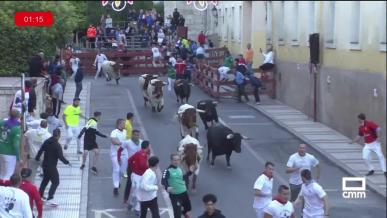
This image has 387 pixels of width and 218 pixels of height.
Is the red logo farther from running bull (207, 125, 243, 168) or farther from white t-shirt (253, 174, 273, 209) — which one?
white t-shirt (253, 174, 273, 209)

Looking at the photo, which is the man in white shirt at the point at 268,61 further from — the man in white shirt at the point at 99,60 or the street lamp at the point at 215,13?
the street lamp at the point at 215,13

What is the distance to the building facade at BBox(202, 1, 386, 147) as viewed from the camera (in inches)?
739

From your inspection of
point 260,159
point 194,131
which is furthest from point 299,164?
point 194,131

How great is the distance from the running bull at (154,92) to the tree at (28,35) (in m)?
3.84

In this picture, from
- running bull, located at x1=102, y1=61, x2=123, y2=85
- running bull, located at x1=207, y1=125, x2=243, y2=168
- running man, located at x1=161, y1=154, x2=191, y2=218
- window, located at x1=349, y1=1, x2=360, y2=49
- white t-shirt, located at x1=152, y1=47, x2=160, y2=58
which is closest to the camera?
running man, located at x1=161, y1=154, x2=191, y2=218

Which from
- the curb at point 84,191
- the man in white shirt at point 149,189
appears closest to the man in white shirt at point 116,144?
the curb at point 84,191

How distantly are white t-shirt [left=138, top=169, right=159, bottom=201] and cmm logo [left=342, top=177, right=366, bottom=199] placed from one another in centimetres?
577

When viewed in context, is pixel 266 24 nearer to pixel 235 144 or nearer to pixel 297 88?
pixel 297 88

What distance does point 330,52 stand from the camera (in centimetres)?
2747

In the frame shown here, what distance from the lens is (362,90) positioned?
24.3 metres

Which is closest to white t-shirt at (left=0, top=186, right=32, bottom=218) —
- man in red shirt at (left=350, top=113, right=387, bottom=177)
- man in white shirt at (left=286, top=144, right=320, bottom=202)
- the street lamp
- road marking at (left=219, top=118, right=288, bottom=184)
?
man in white shirt at (left=286, top=144, right=320, bottom=202)

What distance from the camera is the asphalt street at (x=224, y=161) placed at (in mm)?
18578

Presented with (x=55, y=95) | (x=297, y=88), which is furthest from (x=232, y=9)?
(x=55, y=95)

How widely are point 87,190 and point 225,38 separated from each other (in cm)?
3077
